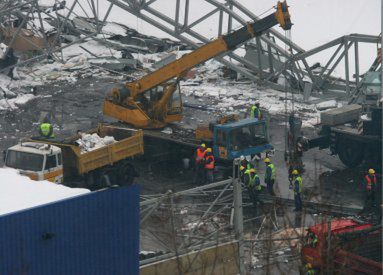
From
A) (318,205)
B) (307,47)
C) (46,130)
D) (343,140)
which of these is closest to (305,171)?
(343,140)

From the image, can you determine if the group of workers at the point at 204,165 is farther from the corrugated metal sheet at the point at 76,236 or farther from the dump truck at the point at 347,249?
the corrugated metal sheet at the point at 76,236

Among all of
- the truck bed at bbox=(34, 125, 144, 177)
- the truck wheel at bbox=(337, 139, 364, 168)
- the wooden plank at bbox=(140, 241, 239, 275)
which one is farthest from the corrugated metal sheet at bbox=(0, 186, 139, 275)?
the truck wheel at bbox=(337, 139, 364, 168)

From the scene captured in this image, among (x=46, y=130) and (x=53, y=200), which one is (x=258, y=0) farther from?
(x=53, y=200)

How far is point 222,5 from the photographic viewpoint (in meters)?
33.1

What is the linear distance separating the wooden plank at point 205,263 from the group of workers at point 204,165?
6963mm

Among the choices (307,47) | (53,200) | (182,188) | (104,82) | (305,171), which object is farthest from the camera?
(307,47)

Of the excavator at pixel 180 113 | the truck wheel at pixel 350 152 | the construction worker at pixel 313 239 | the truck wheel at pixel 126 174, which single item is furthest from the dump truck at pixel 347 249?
the truck wheel at pixel 350 152

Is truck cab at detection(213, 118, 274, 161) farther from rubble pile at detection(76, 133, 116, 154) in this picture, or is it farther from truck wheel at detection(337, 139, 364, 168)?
rubble pile at detection(76, 133, 116, 154)

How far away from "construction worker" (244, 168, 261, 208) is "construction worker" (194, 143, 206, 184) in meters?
2.45

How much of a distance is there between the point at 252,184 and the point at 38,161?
5.57 m

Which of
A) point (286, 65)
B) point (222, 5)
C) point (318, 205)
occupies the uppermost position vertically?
point (222, 5)

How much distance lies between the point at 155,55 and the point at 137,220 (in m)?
27.5

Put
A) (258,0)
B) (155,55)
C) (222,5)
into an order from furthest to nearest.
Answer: (258,0) → (155,55) → (222,5)

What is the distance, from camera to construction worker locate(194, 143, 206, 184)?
23391 mm
